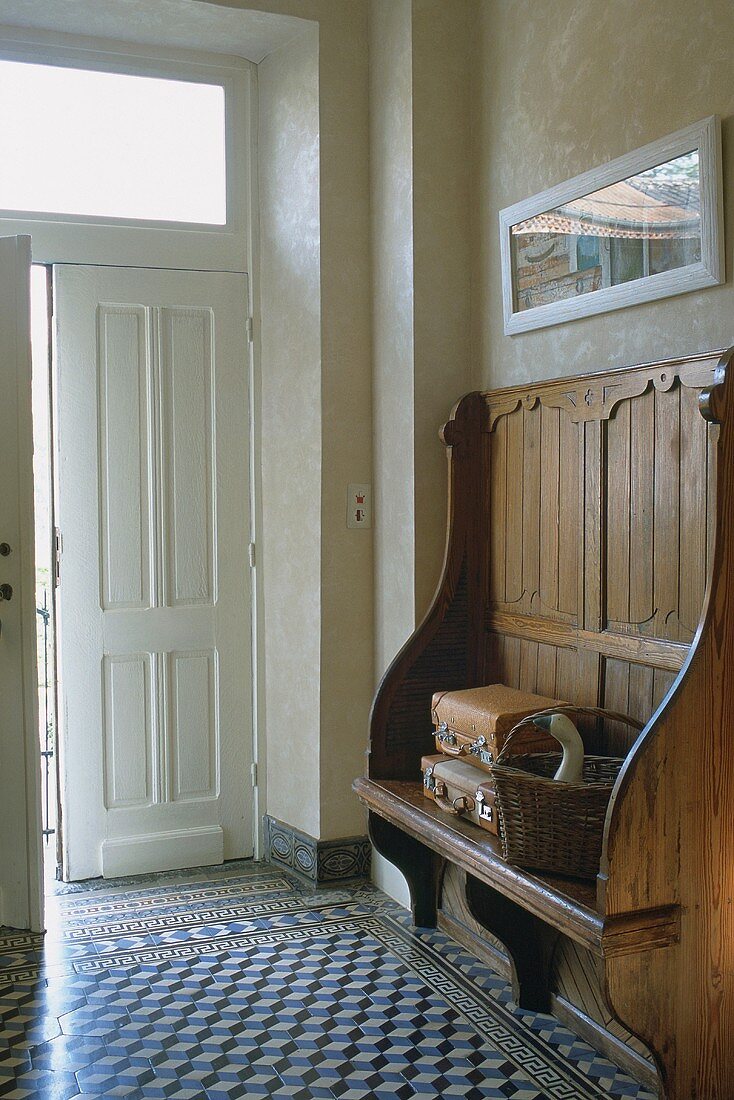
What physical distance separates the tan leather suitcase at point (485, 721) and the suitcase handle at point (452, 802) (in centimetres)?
11

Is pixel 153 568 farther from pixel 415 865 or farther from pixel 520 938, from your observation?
pixel 520 938

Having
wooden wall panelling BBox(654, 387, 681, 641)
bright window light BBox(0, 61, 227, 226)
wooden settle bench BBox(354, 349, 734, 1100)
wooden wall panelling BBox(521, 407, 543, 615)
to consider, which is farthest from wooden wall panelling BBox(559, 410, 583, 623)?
bright window light BBox(0, 61, 227, 226)

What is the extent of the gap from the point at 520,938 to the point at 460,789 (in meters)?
0.44

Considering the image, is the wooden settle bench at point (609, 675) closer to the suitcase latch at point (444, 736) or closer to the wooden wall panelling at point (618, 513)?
the wooden wall panelling at point (618, 513)

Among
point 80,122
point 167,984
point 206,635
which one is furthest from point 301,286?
point 167,984

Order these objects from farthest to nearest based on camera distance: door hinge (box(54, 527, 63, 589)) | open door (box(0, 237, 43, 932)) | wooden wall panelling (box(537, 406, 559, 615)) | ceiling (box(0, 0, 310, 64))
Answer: door hinge (box(54, 527, 63, 589))
ceiling (box(0, 0, 310, 64))
open door (box(0, 237, 43, 932))
wooden wall panelling (box(537, 406, 559, 615))

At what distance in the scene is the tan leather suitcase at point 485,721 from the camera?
2.92m

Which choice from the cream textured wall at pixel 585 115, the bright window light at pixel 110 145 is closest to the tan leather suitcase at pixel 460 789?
the cream textured wall at pixel 585 115

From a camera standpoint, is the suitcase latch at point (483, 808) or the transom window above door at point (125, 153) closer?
the suitcase latch at point (483, 808)

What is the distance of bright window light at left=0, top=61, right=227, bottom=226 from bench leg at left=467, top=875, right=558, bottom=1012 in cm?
269

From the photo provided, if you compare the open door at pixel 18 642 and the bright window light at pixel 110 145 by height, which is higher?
the bright window light at pixel 110 145

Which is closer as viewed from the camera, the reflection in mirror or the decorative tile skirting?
the reflection in mirror

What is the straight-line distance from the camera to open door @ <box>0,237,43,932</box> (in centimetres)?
356

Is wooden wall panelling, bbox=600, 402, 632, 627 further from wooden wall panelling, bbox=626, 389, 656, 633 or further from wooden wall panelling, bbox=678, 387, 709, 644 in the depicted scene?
wooden wall panelling, bbox=678, 387, 709, 644
